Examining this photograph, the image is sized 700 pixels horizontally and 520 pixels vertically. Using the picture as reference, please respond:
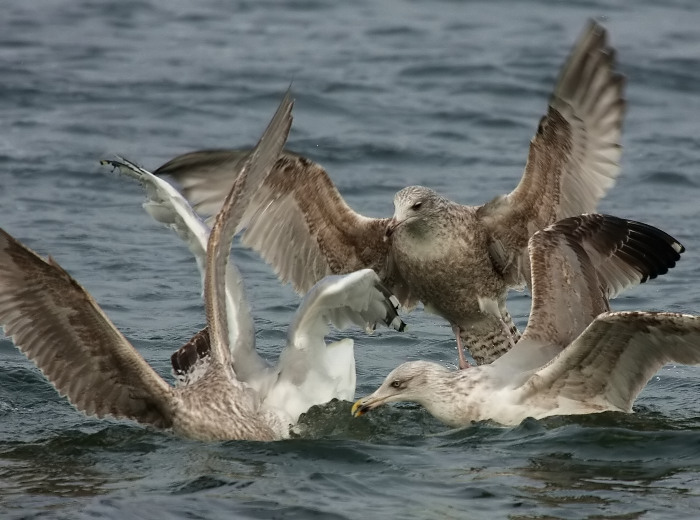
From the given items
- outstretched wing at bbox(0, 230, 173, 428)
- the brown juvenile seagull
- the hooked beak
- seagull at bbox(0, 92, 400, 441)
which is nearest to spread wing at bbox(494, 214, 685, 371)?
the hooked beak

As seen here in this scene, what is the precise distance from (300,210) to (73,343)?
8.23 feet

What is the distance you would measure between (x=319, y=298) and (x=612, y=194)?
7014mm

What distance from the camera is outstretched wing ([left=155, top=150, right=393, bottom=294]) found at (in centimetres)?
1010

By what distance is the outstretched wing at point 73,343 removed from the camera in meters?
7.94

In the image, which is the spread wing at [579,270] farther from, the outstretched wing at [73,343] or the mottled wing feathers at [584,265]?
the outstretched wing at [73,343]

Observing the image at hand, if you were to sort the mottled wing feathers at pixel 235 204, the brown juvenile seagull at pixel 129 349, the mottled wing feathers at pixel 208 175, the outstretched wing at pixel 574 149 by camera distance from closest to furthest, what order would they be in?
1. the brown juvenile seagull at pixel 129 349
2. the mottled wing feathers at pixel 235 204
3. the outstretched wing at pixel 574 149
4. the mottled wing feathers at pixel 208 175

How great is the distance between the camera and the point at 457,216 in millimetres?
9984

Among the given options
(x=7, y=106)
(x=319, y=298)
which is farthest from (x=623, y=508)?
(x=7, y=106)

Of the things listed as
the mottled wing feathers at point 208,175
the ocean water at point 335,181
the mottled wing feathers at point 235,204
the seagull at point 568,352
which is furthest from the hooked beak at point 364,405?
the mottled wing feathers at point 208,175

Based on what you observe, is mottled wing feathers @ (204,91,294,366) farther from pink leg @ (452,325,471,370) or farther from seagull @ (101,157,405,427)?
pink leg @ (452,325,471,370)

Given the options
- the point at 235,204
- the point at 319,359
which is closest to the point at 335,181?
the point at 319,359

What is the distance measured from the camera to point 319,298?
8.05 m

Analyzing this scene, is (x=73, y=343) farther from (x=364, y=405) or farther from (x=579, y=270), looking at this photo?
(x=579, y=270)

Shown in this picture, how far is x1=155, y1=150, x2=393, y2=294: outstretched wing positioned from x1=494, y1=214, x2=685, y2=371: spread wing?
1.50 m
